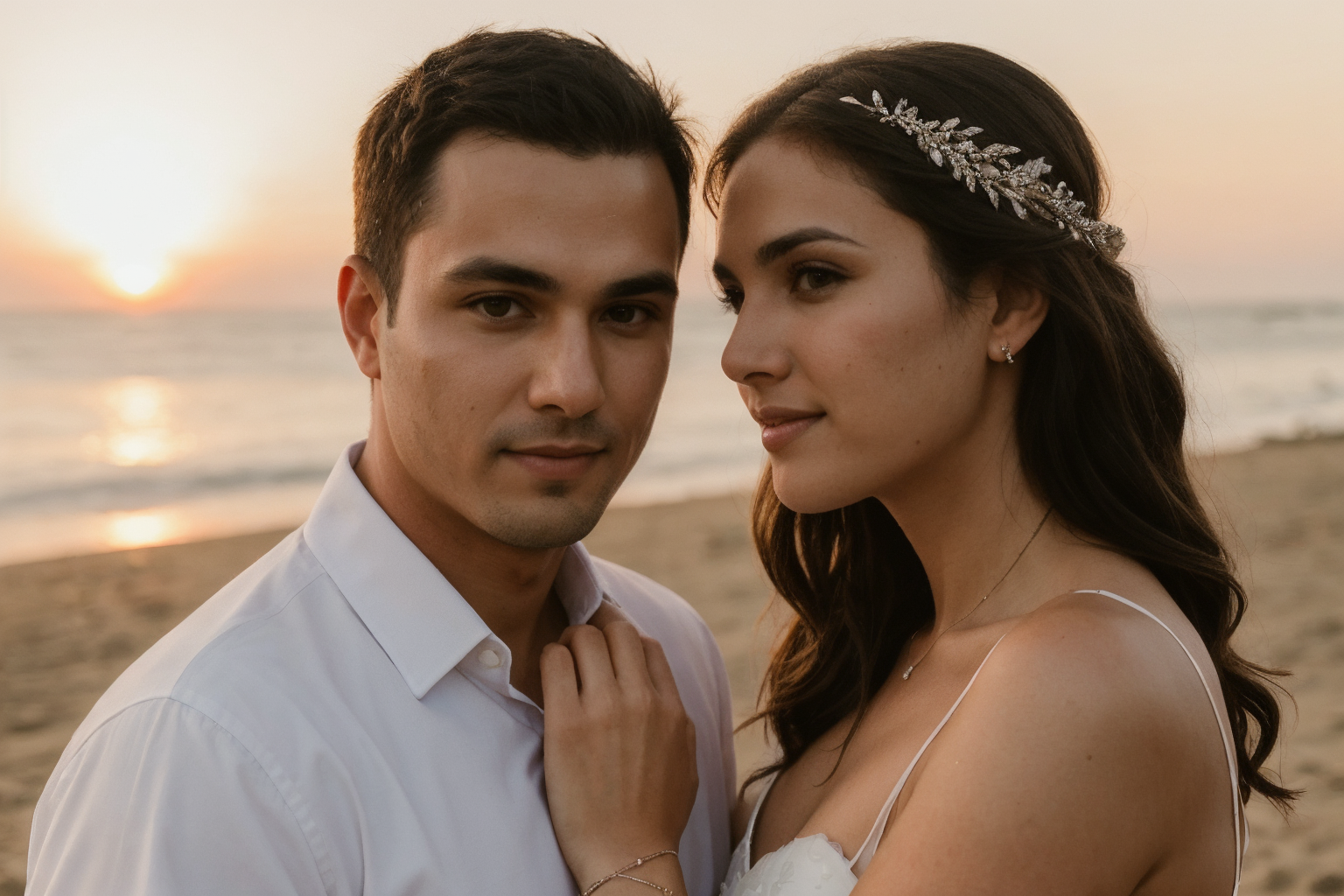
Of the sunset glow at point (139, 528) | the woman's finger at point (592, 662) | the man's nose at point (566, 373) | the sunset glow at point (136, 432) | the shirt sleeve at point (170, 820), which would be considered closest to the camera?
the shirt sleeve at point (170, 820)

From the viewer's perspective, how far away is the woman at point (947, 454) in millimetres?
2182

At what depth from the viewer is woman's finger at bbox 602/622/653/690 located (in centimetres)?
252

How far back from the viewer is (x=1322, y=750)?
6523 millimetres

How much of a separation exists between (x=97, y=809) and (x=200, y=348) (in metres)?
34.2

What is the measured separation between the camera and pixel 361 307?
2646 mm

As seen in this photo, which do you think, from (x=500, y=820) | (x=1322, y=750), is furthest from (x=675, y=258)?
(x=1322, y=750)

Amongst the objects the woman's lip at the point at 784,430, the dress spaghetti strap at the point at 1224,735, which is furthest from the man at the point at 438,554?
the dress spaghetti strap at the point at 1224,735

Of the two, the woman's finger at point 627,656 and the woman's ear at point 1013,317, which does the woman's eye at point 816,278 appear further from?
the woman's finger at point 627,656

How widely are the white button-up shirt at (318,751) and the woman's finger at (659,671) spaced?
11.7 inches

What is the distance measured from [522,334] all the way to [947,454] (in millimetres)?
1016

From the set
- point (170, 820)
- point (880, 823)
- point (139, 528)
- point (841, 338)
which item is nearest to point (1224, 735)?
→ point (880, 823)

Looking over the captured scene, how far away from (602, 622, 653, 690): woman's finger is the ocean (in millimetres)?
1496

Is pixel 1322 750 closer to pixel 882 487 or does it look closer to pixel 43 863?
pixel 882 487

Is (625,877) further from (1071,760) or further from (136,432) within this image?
(136,432)
